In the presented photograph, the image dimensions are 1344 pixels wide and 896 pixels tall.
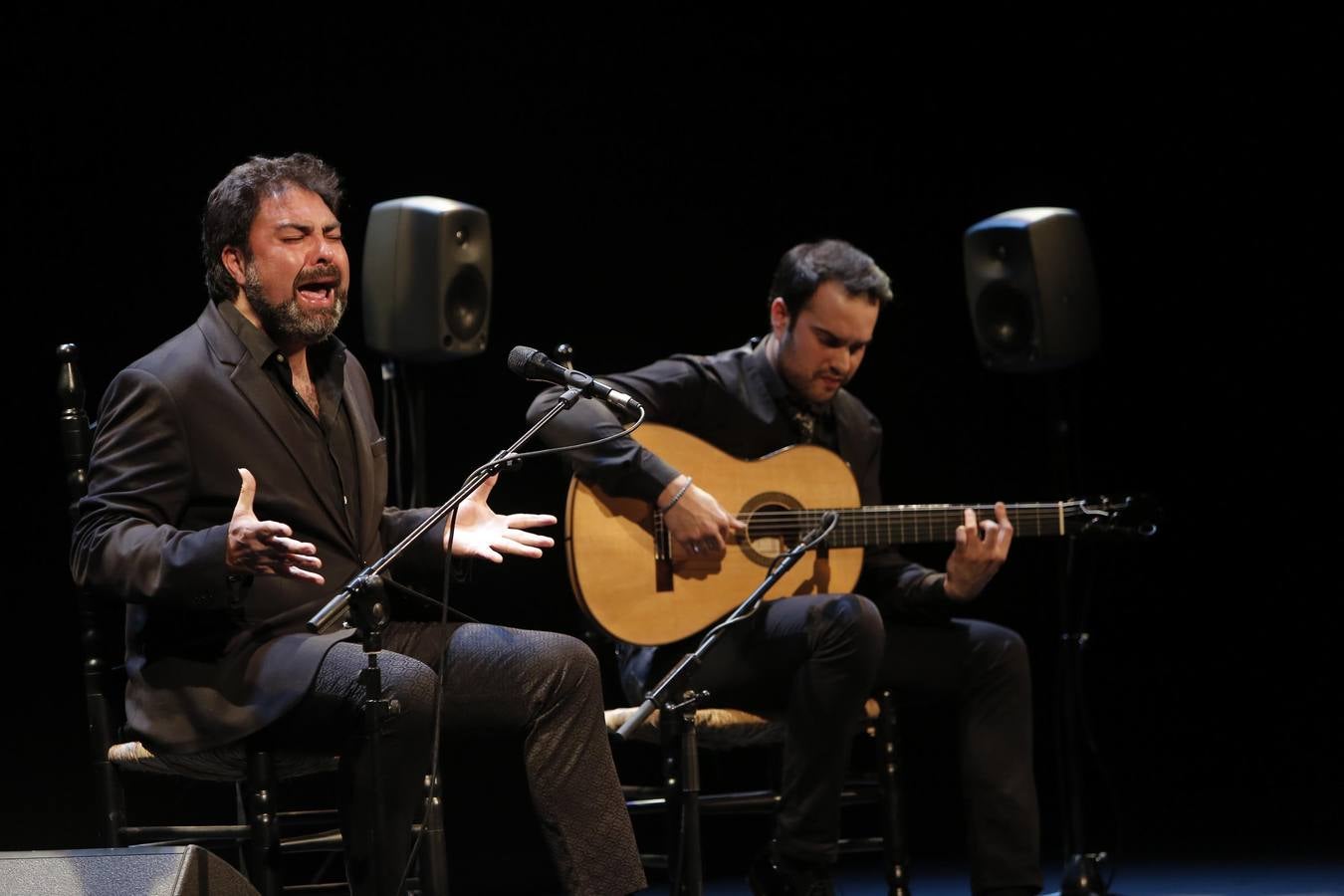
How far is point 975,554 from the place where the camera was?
11.9 ft

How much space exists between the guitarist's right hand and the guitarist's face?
1.58 ft

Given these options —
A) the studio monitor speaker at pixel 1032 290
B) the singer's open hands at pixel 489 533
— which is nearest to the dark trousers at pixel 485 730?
the singer's open hands at pixel 489 533

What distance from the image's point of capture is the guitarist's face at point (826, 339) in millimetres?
3842

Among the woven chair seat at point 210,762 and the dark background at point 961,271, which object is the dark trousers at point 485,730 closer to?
the woven chair seat at point 210,762

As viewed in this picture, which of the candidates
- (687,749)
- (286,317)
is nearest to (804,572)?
(687,749)

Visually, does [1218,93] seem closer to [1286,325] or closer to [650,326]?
[1286,325]

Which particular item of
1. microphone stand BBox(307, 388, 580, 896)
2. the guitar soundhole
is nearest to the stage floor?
the guitar soundhole

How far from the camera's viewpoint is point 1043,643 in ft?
17.0

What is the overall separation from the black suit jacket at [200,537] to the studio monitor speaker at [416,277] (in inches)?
37.7

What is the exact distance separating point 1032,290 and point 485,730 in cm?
225

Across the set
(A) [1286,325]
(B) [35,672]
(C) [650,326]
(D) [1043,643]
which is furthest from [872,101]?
(B) [35,672]

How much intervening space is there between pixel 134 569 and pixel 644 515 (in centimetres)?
130

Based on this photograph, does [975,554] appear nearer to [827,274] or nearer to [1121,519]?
[1121,519]

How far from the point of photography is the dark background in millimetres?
4727
